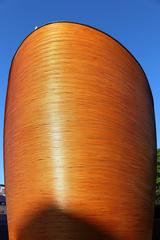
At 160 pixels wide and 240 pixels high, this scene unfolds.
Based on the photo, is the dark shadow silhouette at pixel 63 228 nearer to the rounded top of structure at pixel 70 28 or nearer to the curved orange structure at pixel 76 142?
the curved orange structure at pixel 76 142

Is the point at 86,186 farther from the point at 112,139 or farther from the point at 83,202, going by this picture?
the point at 112,139

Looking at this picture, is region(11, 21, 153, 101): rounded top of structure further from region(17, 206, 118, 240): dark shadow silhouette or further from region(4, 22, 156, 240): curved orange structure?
region(17, 206, 118, 240): dark shadow silhouette

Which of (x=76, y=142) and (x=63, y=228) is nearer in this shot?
(x=63, y=228)

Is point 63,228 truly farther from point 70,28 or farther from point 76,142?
point 70,28

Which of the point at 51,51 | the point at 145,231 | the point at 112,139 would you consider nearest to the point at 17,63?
Answer: the point at 51,51

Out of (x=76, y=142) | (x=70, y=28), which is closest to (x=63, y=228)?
(x=76, y=142)

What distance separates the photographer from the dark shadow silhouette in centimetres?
918

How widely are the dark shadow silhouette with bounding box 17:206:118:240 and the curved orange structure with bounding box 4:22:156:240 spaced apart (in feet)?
0.07

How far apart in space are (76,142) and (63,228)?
6.59 feet

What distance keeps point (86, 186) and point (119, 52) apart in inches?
151

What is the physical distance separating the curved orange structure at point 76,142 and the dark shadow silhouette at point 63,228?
2cm

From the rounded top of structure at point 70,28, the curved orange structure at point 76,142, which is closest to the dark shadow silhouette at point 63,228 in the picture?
the curved orange structure at point 76,142

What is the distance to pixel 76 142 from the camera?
9578 mm

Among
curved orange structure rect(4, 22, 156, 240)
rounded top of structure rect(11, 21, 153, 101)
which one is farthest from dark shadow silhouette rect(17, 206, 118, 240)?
rounded top of structure rect(11, 21, 153, 101)
